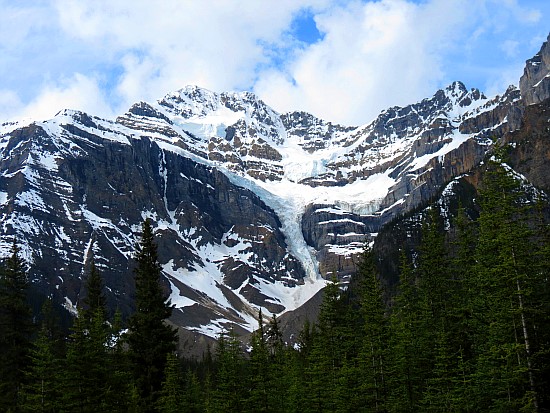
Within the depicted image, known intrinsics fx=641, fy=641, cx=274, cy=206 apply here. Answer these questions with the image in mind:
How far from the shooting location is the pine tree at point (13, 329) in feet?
142

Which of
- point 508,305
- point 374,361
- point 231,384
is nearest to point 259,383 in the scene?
point 231,384

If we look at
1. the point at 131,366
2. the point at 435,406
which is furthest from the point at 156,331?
the point at 435,406

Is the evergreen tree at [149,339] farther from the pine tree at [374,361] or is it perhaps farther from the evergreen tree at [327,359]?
the pine tree at [374,361]

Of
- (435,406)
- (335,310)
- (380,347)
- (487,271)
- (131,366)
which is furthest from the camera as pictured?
(335,310)

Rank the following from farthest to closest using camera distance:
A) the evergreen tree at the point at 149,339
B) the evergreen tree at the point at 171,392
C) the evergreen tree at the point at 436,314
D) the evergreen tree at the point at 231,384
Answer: the evergreen tree at the point at 149,339
the evergreen tree at the point at 171,392
the evergreen tree at the point at 231,384
the evergreen tree at the point at 436,314

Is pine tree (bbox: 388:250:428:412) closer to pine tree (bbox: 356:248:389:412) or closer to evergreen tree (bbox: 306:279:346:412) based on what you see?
pine tree (bbox: 356:248:389:412)

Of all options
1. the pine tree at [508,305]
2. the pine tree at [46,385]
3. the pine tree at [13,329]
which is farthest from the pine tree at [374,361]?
the pine tree at [13,329]

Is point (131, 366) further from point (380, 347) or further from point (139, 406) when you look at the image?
point (380, 347)

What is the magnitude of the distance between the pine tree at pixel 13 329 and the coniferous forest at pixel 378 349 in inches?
3.9

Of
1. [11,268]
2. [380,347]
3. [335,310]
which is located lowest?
[380,347]

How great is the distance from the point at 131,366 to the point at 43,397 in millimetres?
12348

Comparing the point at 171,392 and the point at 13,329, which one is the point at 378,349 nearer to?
the point at 171,392

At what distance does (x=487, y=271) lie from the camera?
1196 inches

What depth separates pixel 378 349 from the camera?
37.4m
